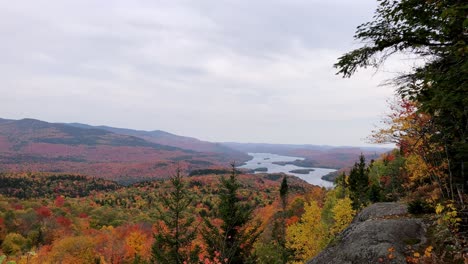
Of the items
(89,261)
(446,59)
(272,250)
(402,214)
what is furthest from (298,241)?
(89,261)

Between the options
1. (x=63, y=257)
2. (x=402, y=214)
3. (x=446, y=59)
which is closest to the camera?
(x=446, y=59)

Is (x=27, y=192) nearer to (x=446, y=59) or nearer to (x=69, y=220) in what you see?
(x=69, y=220)

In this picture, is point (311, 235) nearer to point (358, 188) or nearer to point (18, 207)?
point (358, 188)

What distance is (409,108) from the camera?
17.3m

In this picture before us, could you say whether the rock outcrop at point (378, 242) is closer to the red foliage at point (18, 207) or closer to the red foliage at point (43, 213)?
the red foliage at point (43, 213)

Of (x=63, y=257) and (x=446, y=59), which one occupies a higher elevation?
(x=446, y=59)

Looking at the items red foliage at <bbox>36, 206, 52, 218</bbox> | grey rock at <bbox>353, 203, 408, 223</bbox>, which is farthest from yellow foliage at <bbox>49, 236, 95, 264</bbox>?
grey rock at <bbox>353, 203, 408, 223</bbox>

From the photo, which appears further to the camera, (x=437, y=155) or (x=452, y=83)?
(x=437, y=155)

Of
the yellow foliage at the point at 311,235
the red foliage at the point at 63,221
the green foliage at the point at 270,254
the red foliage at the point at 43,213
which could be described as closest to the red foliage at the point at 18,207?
the red foliage at the point at 43,213

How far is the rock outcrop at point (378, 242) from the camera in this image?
1214 cm

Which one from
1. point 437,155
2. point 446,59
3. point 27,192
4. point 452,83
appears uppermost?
point 446,59

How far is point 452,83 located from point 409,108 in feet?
36.1

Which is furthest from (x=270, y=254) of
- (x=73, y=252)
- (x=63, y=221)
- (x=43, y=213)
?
(x=43, y=213)

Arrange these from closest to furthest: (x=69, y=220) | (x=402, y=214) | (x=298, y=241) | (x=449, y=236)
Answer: (x=449, y=236) < (x=402, y=214) < (x=298, y=241) < (x=69, y=220)
